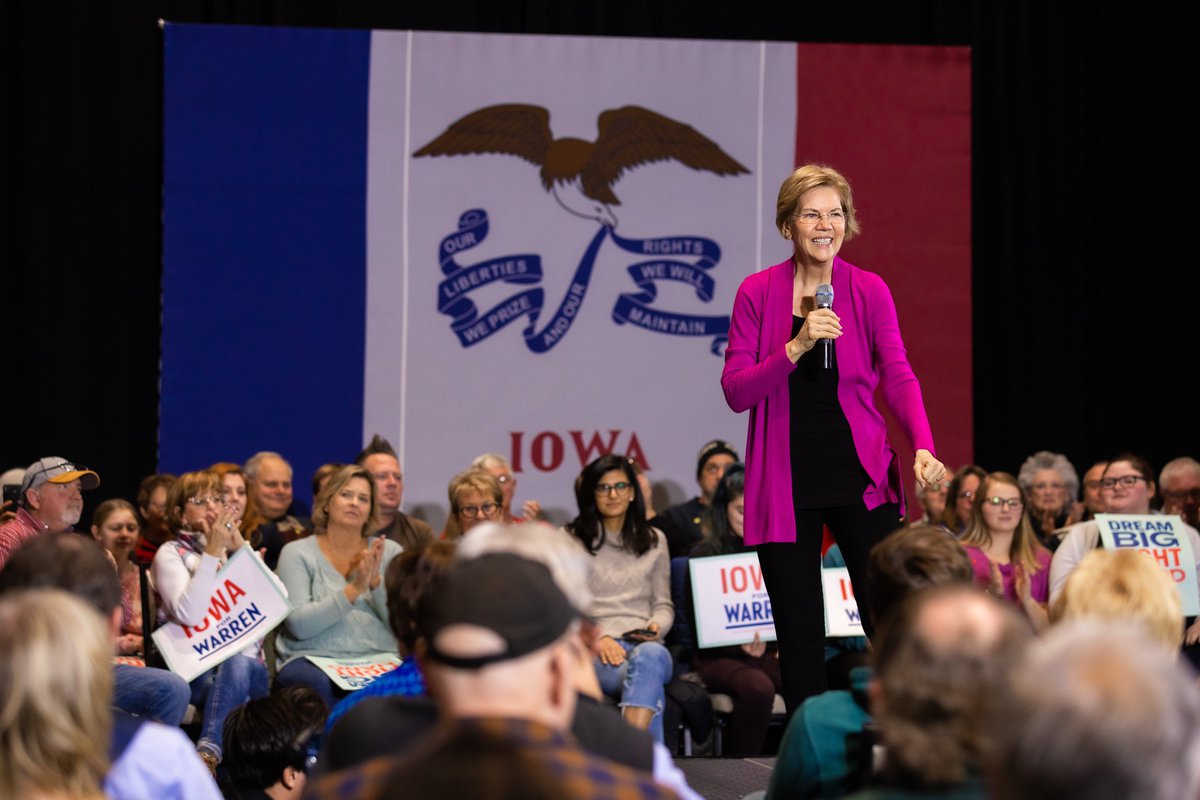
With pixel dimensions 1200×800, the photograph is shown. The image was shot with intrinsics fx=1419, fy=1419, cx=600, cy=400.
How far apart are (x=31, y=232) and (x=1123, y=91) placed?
615 centimetres

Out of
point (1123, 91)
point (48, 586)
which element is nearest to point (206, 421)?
point (48, 586)

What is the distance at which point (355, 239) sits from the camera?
7391mm

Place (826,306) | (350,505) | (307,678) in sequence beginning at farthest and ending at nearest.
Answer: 1. (350,505)
2. (307,678)
3. (826,306)

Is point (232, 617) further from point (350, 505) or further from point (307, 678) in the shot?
point (350, 505)

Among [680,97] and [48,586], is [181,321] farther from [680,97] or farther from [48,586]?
[48,586]

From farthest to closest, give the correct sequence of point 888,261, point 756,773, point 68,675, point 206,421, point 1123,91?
point 1123,91
point 888,261
point 206,421
point 756,773
point 68,675

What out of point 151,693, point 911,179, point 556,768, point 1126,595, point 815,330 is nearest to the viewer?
point 556,768

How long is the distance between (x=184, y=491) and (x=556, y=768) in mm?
4216

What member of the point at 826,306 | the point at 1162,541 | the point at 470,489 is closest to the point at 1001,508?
the point at 1162,541

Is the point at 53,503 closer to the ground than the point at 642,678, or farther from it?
farther from it

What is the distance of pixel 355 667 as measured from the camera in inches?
195

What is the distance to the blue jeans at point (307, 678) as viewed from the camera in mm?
4871

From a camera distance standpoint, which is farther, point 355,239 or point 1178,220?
point 1178,220

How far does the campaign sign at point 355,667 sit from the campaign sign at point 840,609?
1.66 metres
